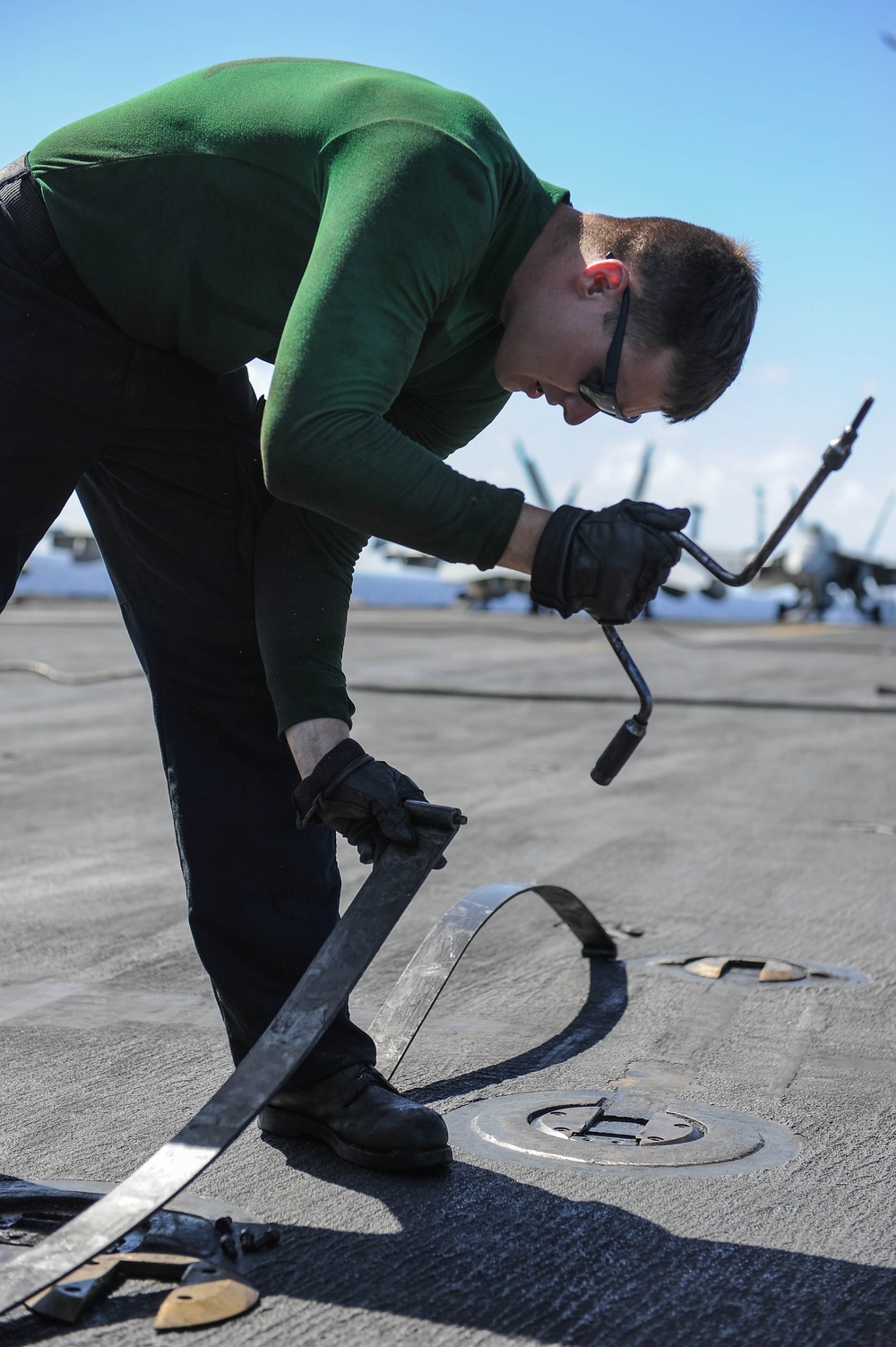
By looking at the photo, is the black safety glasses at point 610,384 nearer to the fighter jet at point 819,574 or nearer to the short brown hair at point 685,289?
the short brown hair at point 685,289

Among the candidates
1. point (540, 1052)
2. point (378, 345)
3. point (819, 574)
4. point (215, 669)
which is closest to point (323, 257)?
point (378, 345)

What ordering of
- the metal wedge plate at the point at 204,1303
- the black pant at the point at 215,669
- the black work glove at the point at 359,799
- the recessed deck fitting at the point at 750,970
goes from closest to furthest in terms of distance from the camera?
the metal wedge plate at the point at 204,1303 < the black work glove at the point at 359,799 < the black pant at the point at 215,669 < the recessed deck fitting at the point at 750,970

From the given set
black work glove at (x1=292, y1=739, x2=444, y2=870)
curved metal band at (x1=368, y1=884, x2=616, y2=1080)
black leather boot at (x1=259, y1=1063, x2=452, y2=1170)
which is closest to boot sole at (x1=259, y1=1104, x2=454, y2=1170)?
black leather boot at (x1=259, y1=1063, x2=452, y2=1170)

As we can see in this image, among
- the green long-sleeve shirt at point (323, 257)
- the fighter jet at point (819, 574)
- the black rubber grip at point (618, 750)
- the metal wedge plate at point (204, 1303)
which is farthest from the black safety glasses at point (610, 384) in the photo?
the fighter jet at point (819, 574)

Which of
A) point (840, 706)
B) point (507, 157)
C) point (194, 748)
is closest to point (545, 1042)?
point (194, 748)

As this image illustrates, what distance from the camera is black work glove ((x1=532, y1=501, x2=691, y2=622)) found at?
1.91 metres

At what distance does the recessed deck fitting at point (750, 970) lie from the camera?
344cm

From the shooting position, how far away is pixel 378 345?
184 cm

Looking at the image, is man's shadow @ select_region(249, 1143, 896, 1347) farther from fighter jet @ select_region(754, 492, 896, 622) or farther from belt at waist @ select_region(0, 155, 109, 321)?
fighter jet @ select_region(754, 492, 896, 622)

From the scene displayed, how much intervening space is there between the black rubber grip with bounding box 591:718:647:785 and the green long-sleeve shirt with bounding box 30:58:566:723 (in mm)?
487

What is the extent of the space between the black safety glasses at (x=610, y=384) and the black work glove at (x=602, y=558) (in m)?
0.25

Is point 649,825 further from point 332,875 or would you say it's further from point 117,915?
point 332,875

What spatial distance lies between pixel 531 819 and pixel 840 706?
6.60 m

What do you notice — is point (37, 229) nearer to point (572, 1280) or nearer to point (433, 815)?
point (433, 815)
